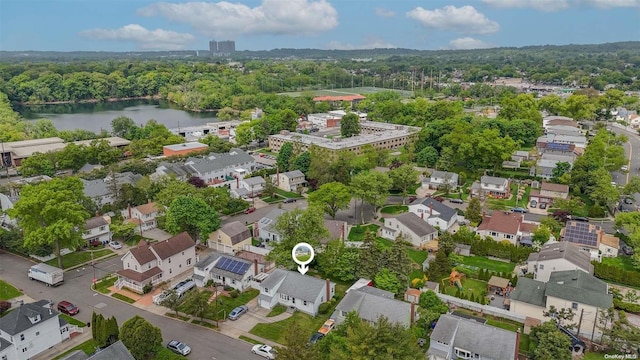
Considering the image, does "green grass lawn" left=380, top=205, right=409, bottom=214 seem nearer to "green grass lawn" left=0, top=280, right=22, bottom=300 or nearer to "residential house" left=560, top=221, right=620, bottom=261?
"residential house" left=560, top=221, right=620, bottom=261

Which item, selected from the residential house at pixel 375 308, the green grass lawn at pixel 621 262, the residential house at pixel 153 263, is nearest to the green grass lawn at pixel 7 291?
the residential house at pixel 153 263

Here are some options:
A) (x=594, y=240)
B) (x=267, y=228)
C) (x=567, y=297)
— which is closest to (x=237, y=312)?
(x=267, y=228)

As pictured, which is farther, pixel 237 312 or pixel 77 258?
pixel 77 258

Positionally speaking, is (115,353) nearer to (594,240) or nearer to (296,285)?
(296,285)

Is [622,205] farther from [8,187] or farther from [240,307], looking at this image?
[8,187]

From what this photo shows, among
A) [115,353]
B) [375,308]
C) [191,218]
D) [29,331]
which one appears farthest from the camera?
[191,218]

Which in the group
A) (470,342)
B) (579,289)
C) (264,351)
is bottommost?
(264,351)

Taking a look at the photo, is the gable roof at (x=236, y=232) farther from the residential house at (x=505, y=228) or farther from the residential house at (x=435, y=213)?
the residential house at (x=505, y=228)
